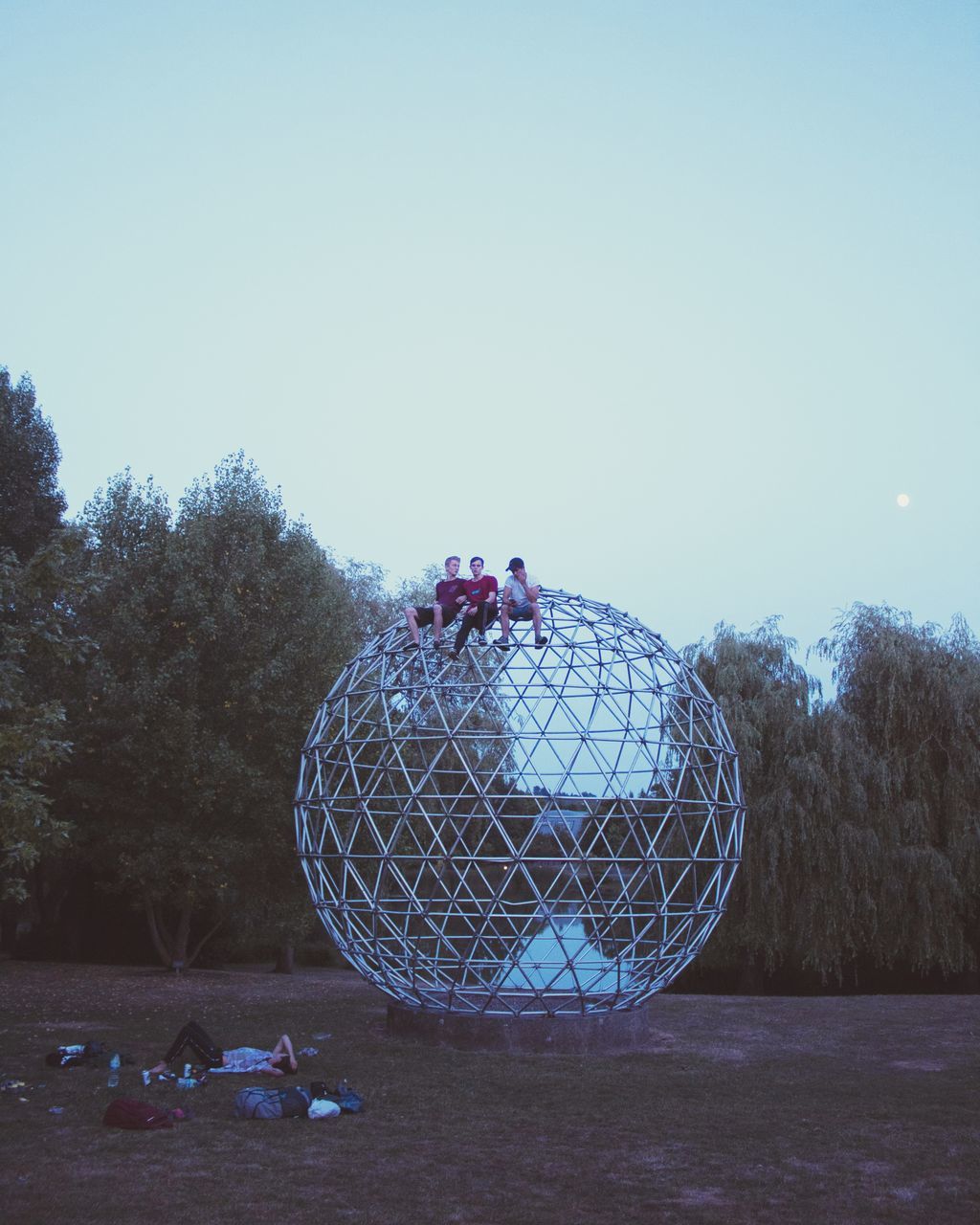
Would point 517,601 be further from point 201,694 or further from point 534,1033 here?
point 201,694

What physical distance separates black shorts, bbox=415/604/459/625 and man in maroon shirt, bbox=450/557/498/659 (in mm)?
155

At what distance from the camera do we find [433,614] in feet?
43.2

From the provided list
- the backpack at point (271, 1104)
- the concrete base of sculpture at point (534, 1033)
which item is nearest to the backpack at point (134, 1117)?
the backpack at point (271, 1104)

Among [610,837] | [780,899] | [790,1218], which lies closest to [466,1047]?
[790,1218]

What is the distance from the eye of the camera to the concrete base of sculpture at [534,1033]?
12219 mm

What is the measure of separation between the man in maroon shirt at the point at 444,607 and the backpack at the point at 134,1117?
19.3 ft

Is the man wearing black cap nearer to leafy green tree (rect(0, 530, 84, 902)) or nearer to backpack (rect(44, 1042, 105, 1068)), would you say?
leafy green tree (rect(0, 530, 84, 902))

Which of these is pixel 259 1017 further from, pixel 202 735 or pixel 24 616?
pixel 24 616

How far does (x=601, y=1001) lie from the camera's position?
12.8 meters

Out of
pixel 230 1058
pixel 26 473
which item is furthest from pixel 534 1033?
pixel 26 473

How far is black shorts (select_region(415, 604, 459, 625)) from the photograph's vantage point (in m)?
13.0

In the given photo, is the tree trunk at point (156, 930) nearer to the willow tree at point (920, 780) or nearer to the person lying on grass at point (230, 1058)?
the person lying on grass at point (230, 1058)

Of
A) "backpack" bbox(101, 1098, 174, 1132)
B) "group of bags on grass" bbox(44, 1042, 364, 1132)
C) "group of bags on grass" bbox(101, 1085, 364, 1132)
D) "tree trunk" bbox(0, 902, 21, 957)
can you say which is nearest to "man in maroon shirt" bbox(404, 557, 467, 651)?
"group of bags on grass" bbox(44, 1042, 364, 1132)

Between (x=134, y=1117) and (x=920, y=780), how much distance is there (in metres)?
15.7
